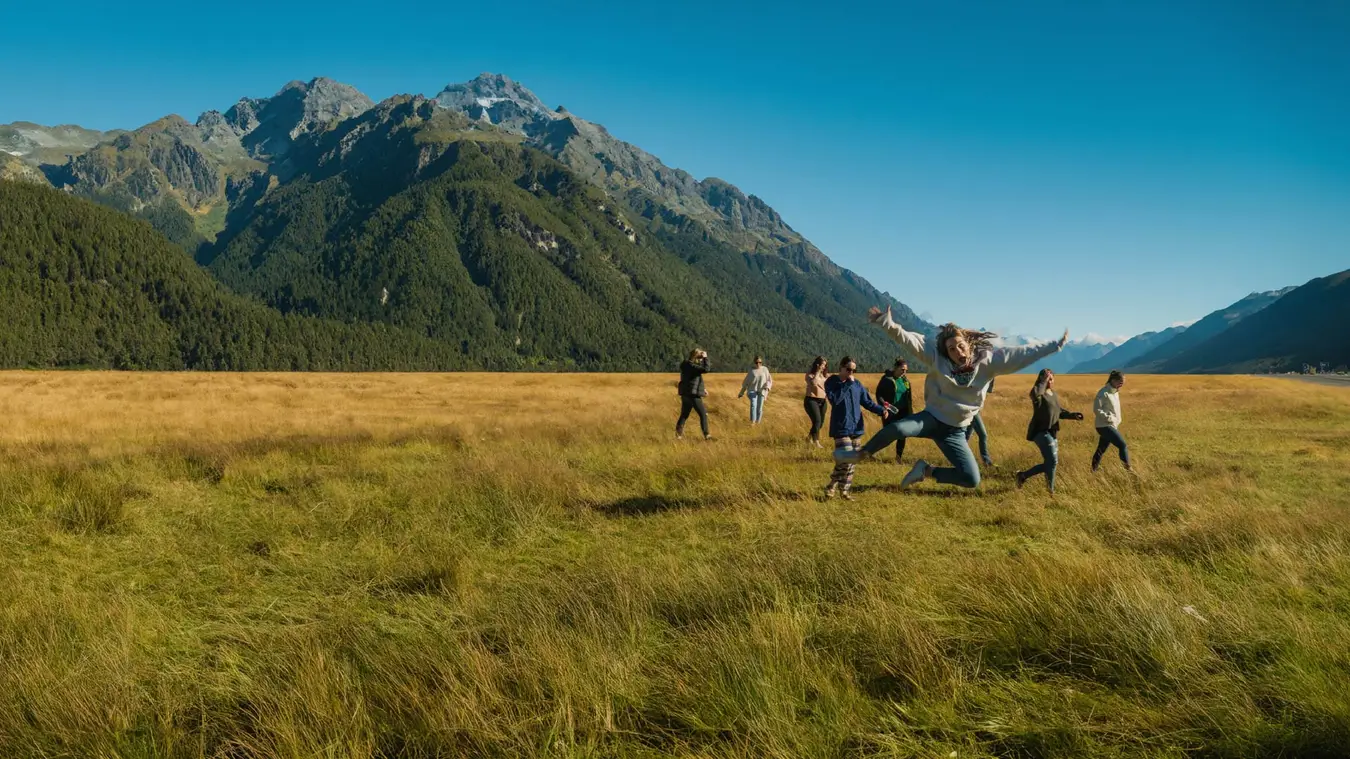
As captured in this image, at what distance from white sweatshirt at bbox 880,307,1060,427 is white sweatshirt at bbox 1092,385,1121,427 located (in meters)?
6.16

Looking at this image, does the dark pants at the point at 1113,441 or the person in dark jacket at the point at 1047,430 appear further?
the dark pants at the point at 1113,441

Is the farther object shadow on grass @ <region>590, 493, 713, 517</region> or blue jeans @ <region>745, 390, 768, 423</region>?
blue jeans @ <region>745, 390, 768, 423</region>

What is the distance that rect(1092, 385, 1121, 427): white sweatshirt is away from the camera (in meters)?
11.5

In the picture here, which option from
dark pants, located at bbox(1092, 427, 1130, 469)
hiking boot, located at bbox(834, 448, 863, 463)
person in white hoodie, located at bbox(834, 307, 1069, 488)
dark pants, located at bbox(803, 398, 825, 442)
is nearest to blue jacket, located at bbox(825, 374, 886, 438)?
hiking boot, located at bbox(834, 448, 863, 463)

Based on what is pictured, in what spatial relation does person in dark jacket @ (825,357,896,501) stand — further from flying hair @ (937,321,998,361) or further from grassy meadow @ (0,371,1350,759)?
flying hair @ (937,321,998,361)

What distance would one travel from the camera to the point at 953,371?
6.68 metres

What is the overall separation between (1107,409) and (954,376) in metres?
6.80

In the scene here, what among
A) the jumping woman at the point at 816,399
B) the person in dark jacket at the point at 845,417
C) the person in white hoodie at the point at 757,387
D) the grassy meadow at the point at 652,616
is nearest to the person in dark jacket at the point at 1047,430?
the grassy meadow at the point at 652,616

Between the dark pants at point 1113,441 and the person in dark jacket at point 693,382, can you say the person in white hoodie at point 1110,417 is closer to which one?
the dark pants at point 1113,441

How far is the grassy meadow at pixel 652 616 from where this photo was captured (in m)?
2.79

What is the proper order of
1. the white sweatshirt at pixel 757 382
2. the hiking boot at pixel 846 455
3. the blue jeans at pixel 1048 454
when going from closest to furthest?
the hiking boot at pixel 846 455
the blue jeans at pixel 1048 454
the white sweatshirt at pixel 757 382

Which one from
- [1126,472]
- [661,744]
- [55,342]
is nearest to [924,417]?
[661,744]

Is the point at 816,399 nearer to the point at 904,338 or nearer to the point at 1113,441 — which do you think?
the point at 1113,441

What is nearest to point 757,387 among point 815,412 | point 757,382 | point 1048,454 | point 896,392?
point 757,382
